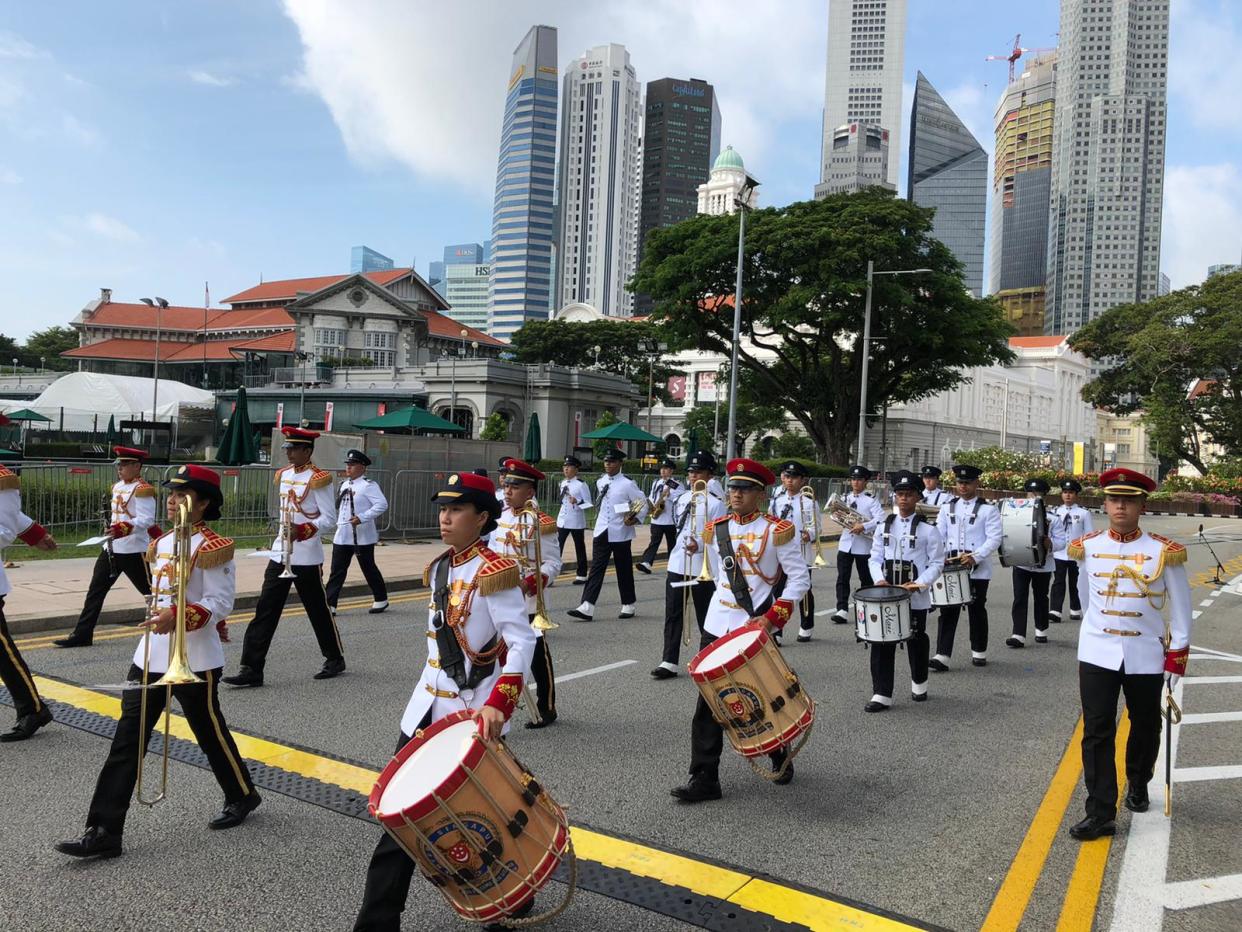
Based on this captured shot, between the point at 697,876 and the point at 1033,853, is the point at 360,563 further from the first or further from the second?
the point at 1033,853

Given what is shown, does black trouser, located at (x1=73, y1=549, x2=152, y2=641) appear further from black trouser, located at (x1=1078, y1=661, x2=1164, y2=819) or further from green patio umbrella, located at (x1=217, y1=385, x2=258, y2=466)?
green patio umbrella, located at (x1=217, y1=385, x2=258, y2=466)

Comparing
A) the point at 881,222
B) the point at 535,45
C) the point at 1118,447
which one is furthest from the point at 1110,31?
the point at 881,222

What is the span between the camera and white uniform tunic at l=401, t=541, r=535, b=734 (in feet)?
12.9

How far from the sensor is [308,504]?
855 centimetres

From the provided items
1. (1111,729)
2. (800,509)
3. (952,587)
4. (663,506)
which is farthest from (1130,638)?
(663,506)

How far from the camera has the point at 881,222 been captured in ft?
128

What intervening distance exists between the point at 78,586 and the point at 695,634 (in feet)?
24.6

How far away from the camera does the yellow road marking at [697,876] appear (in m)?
3.92

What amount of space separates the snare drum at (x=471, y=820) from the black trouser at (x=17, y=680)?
391cm

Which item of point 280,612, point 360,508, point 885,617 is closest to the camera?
point 885,617

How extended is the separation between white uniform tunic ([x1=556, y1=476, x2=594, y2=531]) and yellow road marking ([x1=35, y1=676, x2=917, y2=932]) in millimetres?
8286

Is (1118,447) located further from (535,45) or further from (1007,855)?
(1007,855)

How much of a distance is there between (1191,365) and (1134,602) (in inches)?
2317

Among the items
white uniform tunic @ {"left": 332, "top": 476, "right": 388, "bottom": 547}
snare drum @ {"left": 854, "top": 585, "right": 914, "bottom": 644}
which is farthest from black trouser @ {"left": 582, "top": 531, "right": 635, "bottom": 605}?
snare drum @ {"left": 854, "top": 585, "right": 914, "bottom": 644}
